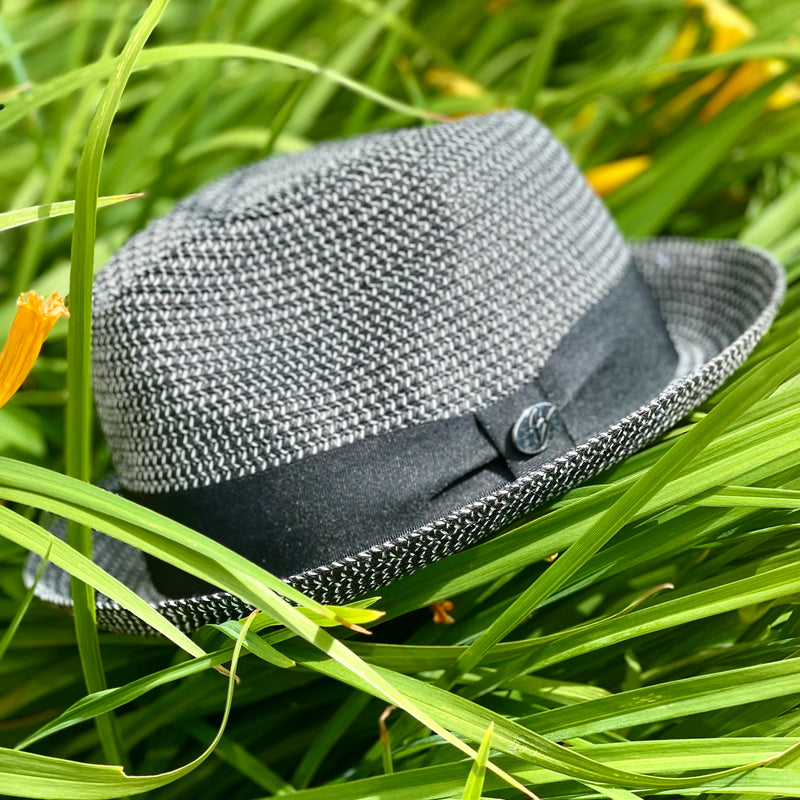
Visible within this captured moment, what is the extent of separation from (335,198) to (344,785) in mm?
531

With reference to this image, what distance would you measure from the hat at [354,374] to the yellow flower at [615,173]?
2.33 feet

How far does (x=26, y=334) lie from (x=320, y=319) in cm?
27

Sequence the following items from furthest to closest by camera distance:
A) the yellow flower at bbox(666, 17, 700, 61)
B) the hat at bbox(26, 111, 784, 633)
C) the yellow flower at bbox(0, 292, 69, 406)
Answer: the yellow flower at bbox(666, 17, 700, 61) → the hat at bbox(26, 111, 784, 633) → the yellow flower at bbox(0, 292, 69, 406)

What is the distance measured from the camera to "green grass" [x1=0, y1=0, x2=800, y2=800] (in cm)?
66

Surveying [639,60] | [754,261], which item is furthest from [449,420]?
[639,60]

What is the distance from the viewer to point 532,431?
2.64ft

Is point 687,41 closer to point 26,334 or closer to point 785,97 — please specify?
point 785,97

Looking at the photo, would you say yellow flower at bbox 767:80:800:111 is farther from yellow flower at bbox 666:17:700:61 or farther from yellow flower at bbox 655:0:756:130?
yellow flower at bbox 666:17:700:61

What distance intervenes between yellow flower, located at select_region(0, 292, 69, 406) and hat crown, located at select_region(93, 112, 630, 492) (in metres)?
0.15

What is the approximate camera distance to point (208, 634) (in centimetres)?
78

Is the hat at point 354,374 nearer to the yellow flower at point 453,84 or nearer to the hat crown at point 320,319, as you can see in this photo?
the hat crown at point 320,319

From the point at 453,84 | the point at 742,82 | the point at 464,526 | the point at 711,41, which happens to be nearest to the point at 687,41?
the point at 711,41

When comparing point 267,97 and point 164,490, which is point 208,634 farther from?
point 267,97

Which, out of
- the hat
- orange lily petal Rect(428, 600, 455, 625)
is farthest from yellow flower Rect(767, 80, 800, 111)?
orange lily petal Rect(428, 600, 455, 625)
